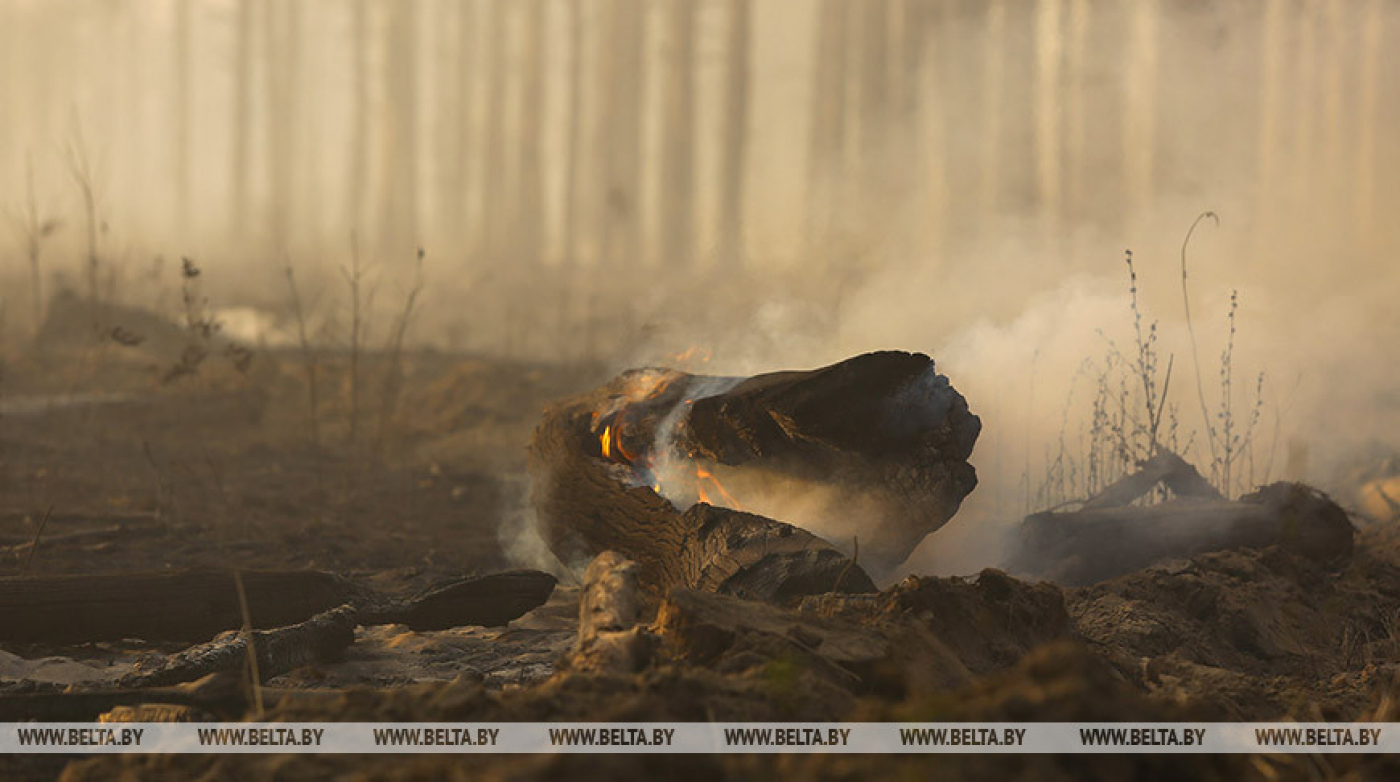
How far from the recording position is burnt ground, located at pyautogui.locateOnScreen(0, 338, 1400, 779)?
2230 mm

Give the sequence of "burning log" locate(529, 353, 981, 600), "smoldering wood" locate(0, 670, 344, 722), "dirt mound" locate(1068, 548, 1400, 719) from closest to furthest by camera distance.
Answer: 1. "smoldering wood" locate(0, 670, 344, 722)
2. "dirt mound" locate(1068, 548, 1400, 719)
3. "burning log" locate(529, 353, 981, 600)

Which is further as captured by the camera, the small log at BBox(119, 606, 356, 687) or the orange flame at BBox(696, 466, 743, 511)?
the orange flame at BBox(696, 466, 743, 511)

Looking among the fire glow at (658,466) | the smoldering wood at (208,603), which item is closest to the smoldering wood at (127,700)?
the smoldering wood at (208,603)

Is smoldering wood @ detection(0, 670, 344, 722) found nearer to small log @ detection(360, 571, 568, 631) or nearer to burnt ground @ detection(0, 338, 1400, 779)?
burnt ground @ detection(0, 338, 1400, 779)

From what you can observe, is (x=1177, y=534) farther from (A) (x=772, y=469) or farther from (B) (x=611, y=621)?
(B) (x=611, y=621)

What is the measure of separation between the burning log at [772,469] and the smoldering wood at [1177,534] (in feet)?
3.90

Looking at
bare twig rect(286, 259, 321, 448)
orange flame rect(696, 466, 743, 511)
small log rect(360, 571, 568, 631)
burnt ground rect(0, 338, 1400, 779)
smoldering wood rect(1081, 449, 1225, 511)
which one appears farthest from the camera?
bare twig rect(286, 259, 321, 448)

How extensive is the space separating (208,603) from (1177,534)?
19.1ft

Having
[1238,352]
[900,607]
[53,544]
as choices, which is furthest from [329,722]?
[1238,352]

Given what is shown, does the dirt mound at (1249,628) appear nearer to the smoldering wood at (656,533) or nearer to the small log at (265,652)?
the smoldering wood at (656,533)

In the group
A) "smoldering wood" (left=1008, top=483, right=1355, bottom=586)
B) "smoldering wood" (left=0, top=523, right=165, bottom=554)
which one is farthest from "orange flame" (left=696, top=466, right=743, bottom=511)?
"smoldering wood" (left=0, top=523, right=165, bottom=554)

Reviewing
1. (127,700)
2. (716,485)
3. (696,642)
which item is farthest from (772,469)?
(127,700)

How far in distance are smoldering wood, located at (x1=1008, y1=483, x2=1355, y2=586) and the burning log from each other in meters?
1.19

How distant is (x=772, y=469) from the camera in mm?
5777
